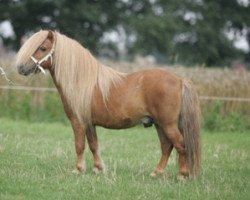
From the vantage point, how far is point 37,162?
31.8 feet

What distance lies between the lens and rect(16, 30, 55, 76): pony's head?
28.1 ft

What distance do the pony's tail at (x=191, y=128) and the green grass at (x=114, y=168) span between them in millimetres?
299

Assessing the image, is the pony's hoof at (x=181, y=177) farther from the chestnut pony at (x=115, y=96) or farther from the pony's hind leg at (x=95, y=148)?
the pony's hind leg at (x=95, y=148)

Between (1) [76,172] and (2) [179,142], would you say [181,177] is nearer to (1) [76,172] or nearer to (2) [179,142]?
(2) [179,142]

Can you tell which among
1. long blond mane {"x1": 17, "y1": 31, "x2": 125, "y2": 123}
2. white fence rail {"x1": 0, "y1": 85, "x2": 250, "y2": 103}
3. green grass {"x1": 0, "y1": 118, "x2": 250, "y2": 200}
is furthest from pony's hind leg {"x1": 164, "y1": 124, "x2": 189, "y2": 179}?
white fence rail {"x1": 0, "y1": 85, "x2": 250, "y2": 103}

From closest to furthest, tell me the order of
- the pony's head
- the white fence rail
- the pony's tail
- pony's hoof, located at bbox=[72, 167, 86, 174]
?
the pony's tail → the pony's head → pony's hoof, located at bbox=[72, 167, 86, 174] → the white fence rail

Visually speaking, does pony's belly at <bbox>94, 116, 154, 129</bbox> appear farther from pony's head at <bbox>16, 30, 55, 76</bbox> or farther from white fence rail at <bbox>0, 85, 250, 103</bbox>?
white fence rail at <bbox>0, 85, 250, 103</bbox>

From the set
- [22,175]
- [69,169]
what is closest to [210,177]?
[69,169]

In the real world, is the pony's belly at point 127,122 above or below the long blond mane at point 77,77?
below

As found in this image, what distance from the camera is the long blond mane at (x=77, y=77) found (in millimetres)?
8688

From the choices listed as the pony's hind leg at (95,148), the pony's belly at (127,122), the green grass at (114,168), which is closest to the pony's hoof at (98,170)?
the pony's hind leg at (95,148)

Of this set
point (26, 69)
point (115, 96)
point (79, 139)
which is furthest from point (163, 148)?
point (26, 69)

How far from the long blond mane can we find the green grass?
102 cm

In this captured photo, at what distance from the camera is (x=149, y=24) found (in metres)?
36.8
